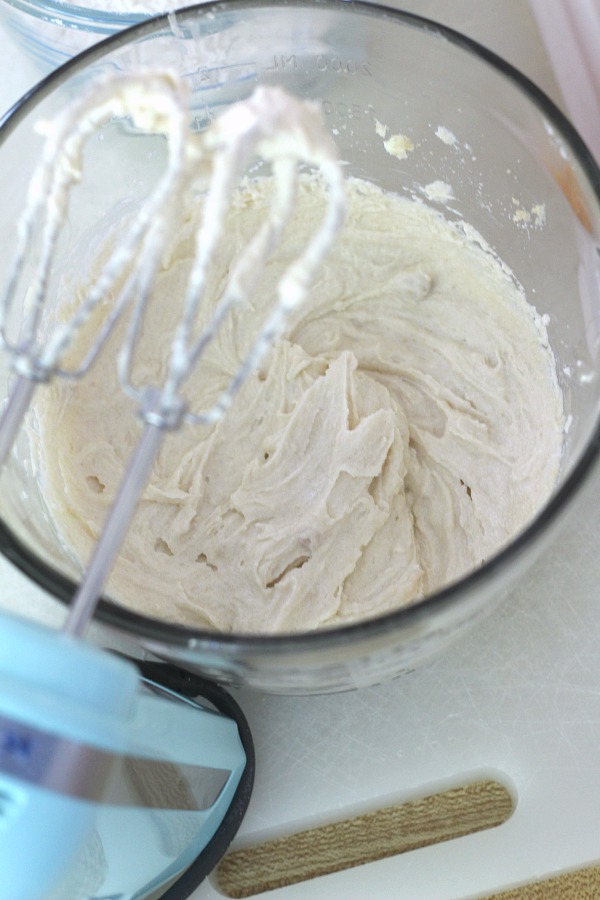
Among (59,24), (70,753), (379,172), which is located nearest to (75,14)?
(59,24)

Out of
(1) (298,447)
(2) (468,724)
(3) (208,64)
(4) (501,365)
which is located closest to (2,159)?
(3) (208,64)

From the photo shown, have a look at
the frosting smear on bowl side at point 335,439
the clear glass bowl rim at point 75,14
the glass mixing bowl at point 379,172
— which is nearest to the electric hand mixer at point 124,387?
the glass mixing bowl at point 379,172

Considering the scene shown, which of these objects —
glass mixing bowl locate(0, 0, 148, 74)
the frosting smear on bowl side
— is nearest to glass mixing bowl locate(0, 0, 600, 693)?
the frosting smear on bowl side

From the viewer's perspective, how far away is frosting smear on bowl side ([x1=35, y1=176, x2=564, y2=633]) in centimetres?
80

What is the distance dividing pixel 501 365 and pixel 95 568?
52cm

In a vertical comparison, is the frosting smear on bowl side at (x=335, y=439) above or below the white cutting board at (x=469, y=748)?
above

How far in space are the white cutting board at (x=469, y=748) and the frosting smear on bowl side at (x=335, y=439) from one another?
8 cm

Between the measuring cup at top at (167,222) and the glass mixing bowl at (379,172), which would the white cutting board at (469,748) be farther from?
the measuring cup at top at (167,222)

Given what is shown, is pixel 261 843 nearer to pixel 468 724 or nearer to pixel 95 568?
pixel 468 724

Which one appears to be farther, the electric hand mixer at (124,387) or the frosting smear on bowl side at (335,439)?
the frosting smear on bowl side at (335,439)

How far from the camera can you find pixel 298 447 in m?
0.86

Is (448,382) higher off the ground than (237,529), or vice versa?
(448,382)

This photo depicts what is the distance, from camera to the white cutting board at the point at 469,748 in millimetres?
759

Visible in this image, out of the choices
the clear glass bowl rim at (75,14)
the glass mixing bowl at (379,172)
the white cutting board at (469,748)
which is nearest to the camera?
the glass mixing bowl at (379,172)
